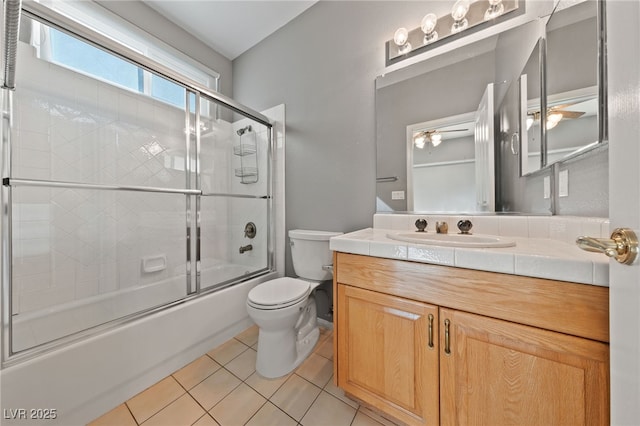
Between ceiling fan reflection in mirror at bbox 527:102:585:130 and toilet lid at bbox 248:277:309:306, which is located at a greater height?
ceiling fan reflection in mirror at bbox 527:102:585:130

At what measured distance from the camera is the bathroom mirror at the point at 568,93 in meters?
0.81

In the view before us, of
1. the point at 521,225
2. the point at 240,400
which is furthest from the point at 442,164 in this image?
the point at 240,400

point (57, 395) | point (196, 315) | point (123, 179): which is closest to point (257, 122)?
point (123, 179)

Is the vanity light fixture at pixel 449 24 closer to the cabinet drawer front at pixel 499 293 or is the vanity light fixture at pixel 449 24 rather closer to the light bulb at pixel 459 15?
the light bulb at pixel 459 15

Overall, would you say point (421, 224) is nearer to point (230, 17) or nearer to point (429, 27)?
point (429, 27)

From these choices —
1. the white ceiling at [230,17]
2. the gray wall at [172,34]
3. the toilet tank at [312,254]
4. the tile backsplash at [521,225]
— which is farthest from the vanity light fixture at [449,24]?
the gray wall at [172,34]

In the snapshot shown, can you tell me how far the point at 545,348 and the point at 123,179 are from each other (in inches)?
94.9

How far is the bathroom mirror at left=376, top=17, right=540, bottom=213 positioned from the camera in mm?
1184

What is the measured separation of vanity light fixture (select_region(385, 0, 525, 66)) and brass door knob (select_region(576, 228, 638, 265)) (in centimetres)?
140

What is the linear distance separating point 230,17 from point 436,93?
1852 mm

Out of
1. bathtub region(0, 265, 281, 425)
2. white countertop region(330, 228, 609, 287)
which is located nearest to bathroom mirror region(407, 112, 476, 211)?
white countertop region(330, 228, 609, 287)

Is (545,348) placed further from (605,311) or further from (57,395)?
(57,395)

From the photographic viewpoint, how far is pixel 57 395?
3.10ft

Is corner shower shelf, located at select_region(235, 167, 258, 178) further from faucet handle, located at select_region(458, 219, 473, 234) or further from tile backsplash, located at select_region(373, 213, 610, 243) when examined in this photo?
faucet handle, located at select_region(458, 219, 473, 234)
